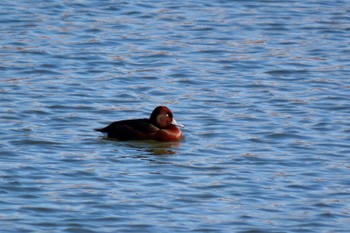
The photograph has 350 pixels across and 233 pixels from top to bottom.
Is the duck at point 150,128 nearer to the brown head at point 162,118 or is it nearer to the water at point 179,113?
the brown head at point 162,118

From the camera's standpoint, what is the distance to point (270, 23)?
2209cm

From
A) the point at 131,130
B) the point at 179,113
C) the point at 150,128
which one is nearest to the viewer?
the point at 131,130

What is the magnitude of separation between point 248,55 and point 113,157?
252 inches

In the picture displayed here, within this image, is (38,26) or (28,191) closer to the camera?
(28,191)

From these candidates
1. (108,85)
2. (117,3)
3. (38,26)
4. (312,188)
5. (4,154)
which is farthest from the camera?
(117,3)

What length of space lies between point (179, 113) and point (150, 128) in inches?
55.7

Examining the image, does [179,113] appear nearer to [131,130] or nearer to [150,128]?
[150,128]

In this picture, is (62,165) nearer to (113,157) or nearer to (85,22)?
(113,157)

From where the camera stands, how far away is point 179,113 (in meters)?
16.2

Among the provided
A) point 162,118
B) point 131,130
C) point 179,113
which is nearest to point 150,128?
point 162,118

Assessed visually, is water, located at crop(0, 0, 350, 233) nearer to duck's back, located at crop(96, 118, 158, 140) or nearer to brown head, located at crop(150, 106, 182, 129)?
duck's back, located at crop(96, 118, 158, 140)

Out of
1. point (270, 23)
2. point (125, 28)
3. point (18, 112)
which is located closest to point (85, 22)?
point (125, 28)

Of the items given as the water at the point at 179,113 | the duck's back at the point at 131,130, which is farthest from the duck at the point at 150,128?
the water at the point at 179,113

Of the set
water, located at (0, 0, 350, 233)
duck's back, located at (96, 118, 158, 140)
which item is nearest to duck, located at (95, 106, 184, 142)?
duck's back, located at (96, 118, 158, 140)
